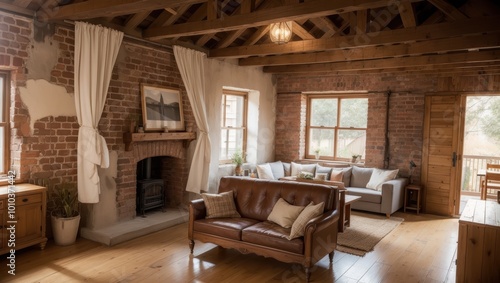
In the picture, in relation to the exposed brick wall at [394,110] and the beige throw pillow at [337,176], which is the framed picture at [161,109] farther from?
the exposed brick wall at [394,110]

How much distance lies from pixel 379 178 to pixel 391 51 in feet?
8.79

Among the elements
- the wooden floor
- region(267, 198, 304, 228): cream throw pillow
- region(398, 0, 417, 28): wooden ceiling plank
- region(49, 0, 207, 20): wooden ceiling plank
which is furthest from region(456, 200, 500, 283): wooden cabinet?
region(49, 0, 207, 20): wooden ceiling plank

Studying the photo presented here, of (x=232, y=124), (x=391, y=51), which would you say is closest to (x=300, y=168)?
(x=232, y=124)

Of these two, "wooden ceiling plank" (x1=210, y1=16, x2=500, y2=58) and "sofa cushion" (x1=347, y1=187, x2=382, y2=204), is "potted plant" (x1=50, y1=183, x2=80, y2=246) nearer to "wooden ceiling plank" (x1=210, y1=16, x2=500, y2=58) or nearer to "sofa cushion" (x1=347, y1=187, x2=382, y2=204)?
"wooden ceiling plank" (x1=210, y1=16, x2=500, y2=58)

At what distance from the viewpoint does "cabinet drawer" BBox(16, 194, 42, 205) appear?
162 inches

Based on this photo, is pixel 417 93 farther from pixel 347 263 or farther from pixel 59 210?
pixel 59 210

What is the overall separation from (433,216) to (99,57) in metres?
6.35

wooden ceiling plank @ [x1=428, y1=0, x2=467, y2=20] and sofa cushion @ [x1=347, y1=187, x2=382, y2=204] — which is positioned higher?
wooden ceiling plank @ [x1=428, y1=0, x2=467, y2=20]

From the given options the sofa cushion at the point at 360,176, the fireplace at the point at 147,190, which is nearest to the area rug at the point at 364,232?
the sofa cushion at the point at 360,176

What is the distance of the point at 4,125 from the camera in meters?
4.38

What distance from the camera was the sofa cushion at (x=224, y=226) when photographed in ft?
14.0

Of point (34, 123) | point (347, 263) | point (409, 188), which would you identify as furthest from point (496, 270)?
point (34, 123)

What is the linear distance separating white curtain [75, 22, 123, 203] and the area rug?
3.30 metres

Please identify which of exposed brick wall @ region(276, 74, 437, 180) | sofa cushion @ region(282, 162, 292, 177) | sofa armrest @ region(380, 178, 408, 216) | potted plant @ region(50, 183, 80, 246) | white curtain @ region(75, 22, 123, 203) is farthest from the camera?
sofa cushion @ region(282, 162, 292, 177)
